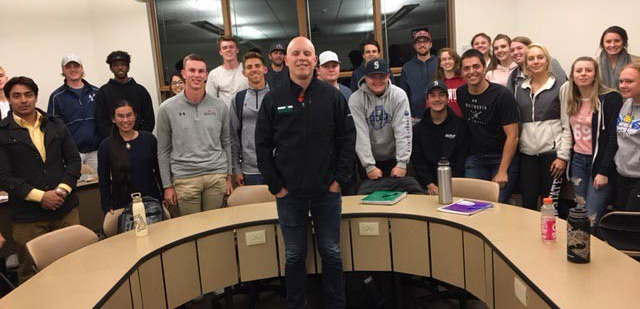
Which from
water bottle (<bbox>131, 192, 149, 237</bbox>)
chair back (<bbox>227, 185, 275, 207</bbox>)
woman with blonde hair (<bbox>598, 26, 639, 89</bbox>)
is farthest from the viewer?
woman with blonde hair (<bbox>598, 26, 639, 89</bbox>)

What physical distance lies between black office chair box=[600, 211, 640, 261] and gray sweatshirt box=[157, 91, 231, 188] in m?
2.34

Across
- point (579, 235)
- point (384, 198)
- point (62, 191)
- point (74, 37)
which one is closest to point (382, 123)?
point (384, 198)

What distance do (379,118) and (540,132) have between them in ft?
3.79

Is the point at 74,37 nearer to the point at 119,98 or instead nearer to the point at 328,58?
the point at 119,98

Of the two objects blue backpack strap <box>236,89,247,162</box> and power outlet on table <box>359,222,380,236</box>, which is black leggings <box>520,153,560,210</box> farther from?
blue backpack strap <box>236,89,247,162</box>

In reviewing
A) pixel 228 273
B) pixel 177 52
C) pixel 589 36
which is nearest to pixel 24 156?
pixel 228 273

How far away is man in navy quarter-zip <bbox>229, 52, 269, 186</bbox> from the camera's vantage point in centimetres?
345

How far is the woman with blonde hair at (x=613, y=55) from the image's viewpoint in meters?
3.73

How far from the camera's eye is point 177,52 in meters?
6.20

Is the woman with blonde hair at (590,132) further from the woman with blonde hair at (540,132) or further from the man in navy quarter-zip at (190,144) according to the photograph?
the man in navy quarter-zip at (190,144)

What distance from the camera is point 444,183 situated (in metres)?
2.60

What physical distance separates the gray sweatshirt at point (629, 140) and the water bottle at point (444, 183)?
3.66 ft

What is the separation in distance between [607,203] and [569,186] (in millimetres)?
374

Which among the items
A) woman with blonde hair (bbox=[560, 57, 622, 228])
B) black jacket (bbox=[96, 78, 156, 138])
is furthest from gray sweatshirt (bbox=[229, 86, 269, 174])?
woman with blonde hair (bbox=[560, 57, 622, 228])
